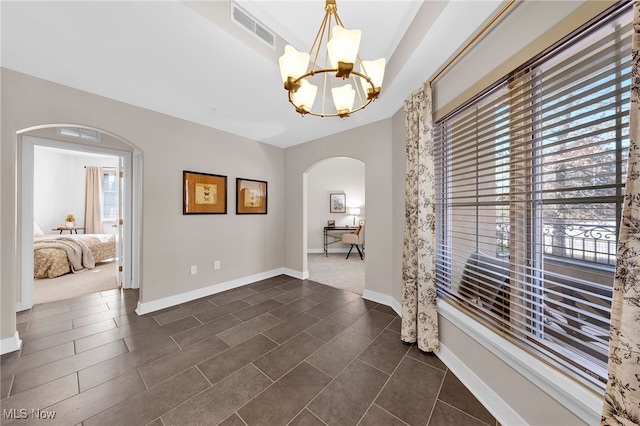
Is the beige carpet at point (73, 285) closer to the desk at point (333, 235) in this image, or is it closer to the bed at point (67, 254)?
the bed at point (67, 254)

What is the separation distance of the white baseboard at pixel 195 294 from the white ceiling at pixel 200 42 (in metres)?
2.38

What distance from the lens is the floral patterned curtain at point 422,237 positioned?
6.20 ft

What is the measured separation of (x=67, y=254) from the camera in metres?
3.91

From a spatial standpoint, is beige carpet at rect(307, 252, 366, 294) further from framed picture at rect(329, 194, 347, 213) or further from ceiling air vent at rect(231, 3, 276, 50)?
ceiling air vent at rect(231, 3, 276, 50)

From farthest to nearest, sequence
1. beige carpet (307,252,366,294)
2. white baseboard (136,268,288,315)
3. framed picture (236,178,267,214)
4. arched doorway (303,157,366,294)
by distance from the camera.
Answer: arched doorway (303,157,366,294) < beige carpet (307,252,366,294) < framed picture (236,178,267,214) < white baseboard (136,268,288,315)

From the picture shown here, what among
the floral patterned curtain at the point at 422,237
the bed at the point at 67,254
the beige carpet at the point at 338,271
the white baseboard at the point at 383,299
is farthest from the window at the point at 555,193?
the bed at the point at 67,254

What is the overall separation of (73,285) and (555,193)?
18.8 ft

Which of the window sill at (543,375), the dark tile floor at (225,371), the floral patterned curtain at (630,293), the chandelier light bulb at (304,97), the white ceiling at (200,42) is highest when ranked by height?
the white ceiling at (200,42)

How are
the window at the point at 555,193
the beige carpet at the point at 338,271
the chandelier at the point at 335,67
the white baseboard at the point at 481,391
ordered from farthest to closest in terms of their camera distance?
the beige carpet at the point at 338,271 → the white baseboard at the point at 481,391 → the chandelier at the point at 335,67 → the window at the point at 555,193

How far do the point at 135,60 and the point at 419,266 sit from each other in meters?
2.97

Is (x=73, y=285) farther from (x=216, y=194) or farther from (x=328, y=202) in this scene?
(x=328, y=202)

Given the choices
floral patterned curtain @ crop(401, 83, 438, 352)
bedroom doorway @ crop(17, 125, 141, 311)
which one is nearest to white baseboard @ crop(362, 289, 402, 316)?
floral patterned curtain @ crop(401, 83, 438, 352)

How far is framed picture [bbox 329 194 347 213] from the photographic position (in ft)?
22.9

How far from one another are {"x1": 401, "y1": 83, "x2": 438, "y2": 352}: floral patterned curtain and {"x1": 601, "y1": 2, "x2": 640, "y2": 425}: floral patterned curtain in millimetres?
1150
